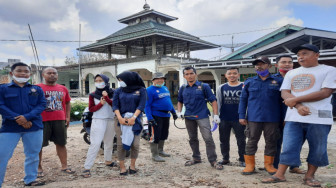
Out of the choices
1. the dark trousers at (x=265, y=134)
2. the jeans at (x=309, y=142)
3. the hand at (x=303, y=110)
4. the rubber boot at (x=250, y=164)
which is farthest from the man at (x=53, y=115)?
the hand at (x=303, y=110)

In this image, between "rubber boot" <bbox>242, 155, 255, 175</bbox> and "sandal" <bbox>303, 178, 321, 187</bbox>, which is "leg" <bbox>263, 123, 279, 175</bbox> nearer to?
"rubber boot" <bbox>242, 155, 255, 175</bbox>

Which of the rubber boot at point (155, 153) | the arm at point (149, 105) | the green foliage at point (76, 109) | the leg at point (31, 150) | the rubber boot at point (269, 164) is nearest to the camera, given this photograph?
the leg at point (31, 150)

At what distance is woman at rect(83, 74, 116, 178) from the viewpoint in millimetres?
3996

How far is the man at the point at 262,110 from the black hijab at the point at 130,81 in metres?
1.72

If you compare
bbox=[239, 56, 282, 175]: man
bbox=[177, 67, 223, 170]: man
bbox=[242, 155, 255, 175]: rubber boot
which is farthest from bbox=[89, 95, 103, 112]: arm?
bbox=[242, 155, 255, 175]: rubber boot

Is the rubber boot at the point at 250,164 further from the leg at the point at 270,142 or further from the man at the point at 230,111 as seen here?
the man at the point at 230,111

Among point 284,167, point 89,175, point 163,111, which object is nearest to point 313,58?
point 284,167

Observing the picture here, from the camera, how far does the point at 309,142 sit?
3.13m

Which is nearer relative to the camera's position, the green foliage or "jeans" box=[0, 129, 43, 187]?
"jeans" box=[0, 129, 43, 187]

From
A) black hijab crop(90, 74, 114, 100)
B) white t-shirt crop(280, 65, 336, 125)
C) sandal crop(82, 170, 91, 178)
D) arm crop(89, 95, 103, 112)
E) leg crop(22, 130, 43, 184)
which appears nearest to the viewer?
white t-shirt crop(280, 65, 336, 125)

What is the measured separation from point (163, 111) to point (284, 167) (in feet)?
7.94

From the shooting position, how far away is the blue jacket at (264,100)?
359 cm

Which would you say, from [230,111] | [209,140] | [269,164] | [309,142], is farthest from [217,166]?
[309,142]

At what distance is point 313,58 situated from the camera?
10.2 ft
